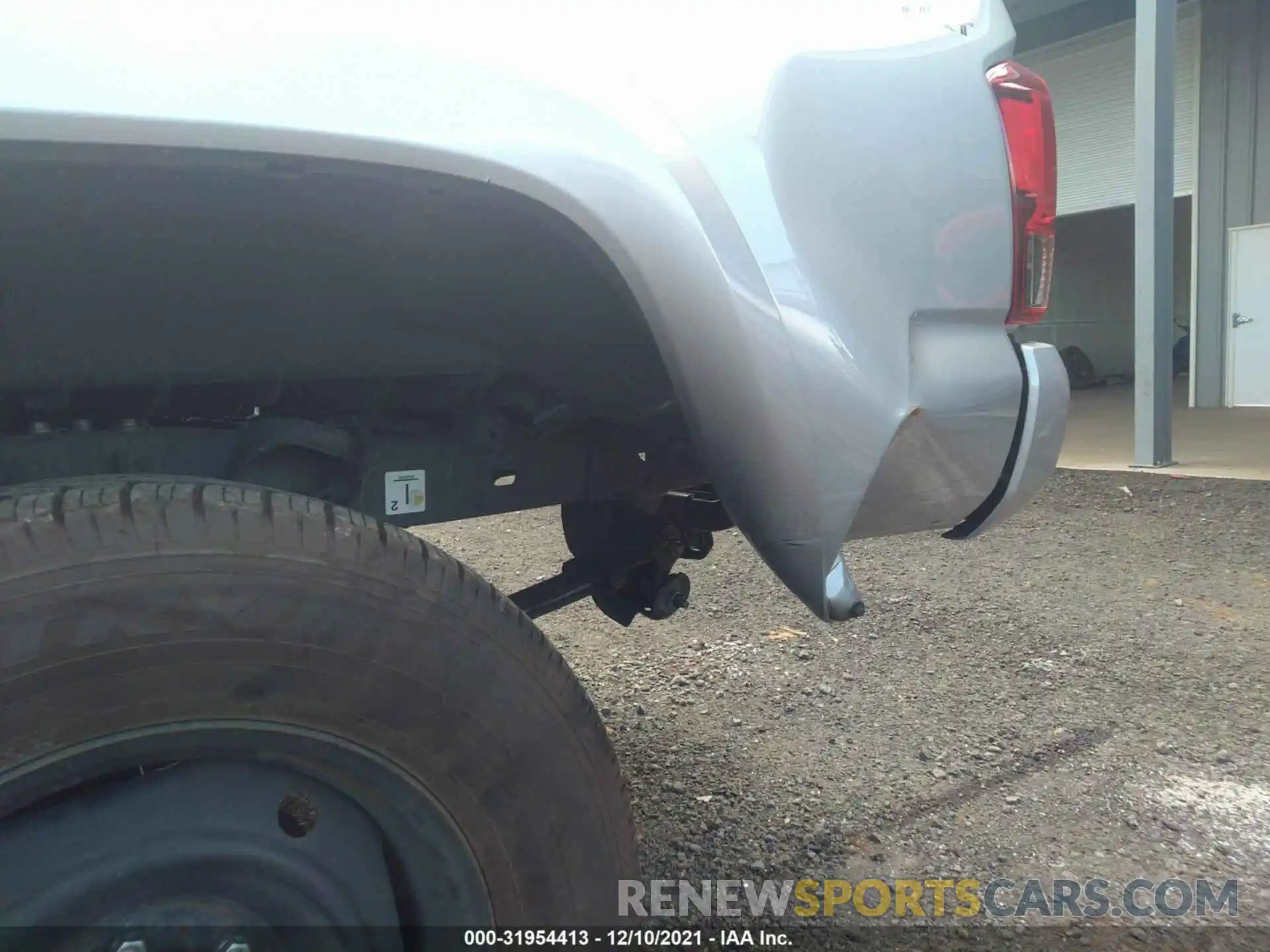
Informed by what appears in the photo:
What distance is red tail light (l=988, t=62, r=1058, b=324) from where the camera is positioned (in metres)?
1.43

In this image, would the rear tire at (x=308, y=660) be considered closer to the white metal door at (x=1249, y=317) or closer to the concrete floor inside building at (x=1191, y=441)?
the concrete floor inside building at (x=1191, y=441)

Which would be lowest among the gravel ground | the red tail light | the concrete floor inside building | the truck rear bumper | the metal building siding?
the gravel ground

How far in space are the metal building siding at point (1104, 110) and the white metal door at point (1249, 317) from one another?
0.92 metres

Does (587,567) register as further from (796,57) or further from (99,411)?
(796,57)

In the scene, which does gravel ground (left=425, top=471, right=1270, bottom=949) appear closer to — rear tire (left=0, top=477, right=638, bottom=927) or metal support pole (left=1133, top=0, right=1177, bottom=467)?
rear tire (left=0, top=477, right=638, bottom=927)

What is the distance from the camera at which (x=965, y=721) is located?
2709mm

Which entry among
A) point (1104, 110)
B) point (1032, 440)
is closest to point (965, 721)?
point (1032, 440)

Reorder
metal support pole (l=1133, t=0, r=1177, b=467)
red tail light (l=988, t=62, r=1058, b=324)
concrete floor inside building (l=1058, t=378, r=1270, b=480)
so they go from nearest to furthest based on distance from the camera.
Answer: red tail light (l=988, t=62, r=1058, b=324) < metal support pole (l=1133, t=0, r=1177, b=467) < concrete floor inside building (l=1058, t=378, r=1270, b=480)

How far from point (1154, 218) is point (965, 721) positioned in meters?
4.53

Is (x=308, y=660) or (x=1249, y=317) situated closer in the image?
(x=308, y=660)

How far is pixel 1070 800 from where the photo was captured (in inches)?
88.5

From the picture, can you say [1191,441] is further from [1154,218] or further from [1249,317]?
[1249,317]

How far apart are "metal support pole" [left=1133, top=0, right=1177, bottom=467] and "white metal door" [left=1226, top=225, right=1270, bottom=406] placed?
4.66 meters

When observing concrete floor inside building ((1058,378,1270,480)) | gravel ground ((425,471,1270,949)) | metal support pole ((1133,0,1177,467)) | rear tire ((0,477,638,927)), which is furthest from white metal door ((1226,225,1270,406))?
rear tire ((0,477,638,927))
